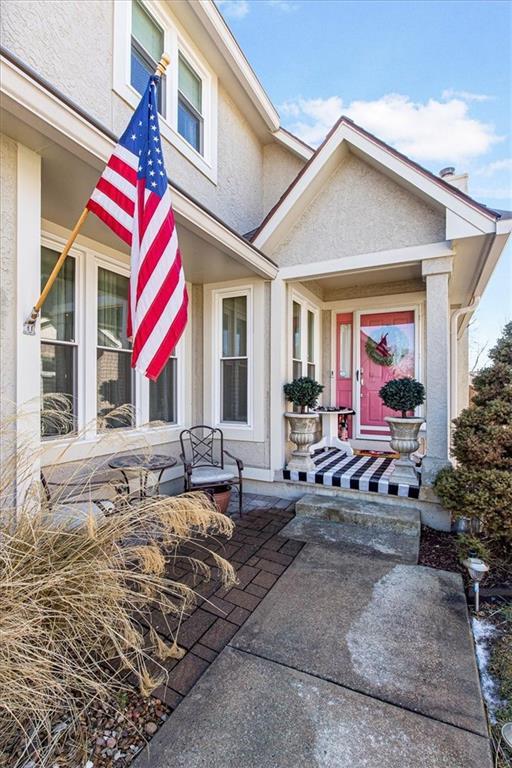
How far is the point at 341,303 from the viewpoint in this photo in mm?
7020

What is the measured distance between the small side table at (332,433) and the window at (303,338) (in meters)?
0.83

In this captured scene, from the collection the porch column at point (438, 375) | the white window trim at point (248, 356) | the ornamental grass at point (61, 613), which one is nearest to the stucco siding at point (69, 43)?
the white window trim at point (248, 356)

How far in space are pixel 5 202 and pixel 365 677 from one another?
376 centimetres

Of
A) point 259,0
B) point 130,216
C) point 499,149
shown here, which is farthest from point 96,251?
point 499,149

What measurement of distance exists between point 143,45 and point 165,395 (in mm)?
4359

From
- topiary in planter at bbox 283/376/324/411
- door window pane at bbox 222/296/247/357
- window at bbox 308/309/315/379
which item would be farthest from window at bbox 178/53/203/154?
topiary in planter at bbox 283/376/324/411

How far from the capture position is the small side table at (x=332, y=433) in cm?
666

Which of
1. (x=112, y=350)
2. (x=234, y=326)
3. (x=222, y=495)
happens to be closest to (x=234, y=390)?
(x=234, y=326)

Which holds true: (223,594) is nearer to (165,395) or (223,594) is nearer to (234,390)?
(165,395)

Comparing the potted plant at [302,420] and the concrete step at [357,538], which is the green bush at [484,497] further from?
the potted plant at [302,420]

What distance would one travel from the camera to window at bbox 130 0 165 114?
429 cm

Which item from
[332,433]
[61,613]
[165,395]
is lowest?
[61,613]

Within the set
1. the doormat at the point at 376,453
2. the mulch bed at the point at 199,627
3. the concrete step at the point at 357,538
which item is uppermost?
the doormat at the point at 376,453

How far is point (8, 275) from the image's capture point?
2531 millimetres
